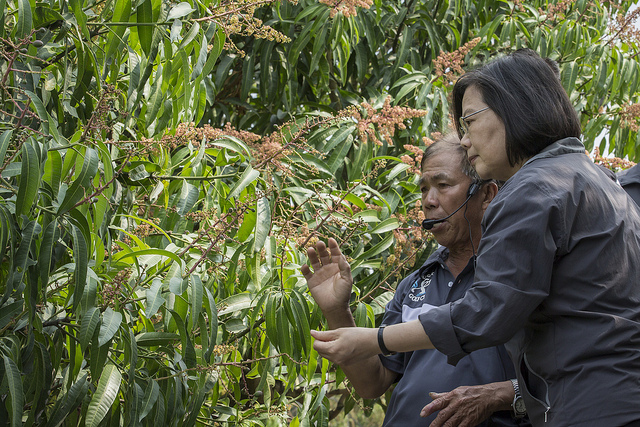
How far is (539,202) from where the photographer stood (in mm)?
1109

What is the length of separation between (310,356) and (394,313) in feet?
1.16

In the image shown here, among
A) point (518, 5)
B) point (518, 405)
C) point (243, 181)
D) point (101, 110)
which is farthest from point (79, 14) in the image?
point (518, 5)

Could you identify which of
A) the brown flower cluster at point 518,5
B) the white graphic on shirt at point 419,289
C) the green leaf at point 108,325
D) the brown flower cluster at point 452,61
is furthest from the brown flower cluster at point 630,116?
the green leaf at point 108,325

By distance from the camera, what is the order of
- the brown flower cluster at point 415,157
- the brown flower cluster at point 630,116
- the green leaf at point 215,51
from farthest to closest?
1. the brown flower cluster at point 630,116
2. the brown flower cluster at point 415,157
3. the green leaf at point 215,51

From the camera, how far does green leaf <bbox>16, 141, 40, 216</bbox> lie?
4.48ft

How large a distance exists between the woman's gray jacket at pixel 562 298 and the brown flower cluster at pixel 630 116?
201 cm

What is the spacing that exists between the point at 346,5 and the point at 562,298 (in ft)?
5.32

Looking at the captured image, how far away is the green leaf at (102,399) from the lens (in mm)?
1583

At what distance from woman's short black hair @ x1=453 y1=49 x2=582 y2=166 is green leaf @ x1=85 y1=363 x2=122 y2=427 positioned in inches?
42.7

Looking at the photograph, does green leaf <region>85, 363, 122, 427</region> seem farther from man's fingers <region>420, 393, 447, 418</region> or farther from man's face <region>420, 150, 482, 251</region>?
man's face <region>420, 150, 482, 251</region>

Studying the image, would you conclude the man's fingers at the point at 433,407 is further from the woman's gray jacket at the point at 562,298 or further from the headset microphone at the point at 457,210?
the headset microphone at the point at 457,210

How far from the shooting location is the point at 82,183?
1467 millimetres

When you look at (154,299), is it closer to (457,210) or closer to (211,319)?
(211,319)

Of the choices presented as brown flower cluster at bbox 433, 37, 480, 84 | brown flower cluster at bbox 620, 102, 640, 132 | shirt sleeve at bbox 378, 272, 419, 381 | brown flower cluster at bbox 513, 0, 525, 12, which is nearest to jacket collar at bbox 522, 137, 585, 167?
shirt sleeve at bbox 378, 272, 419, 381
